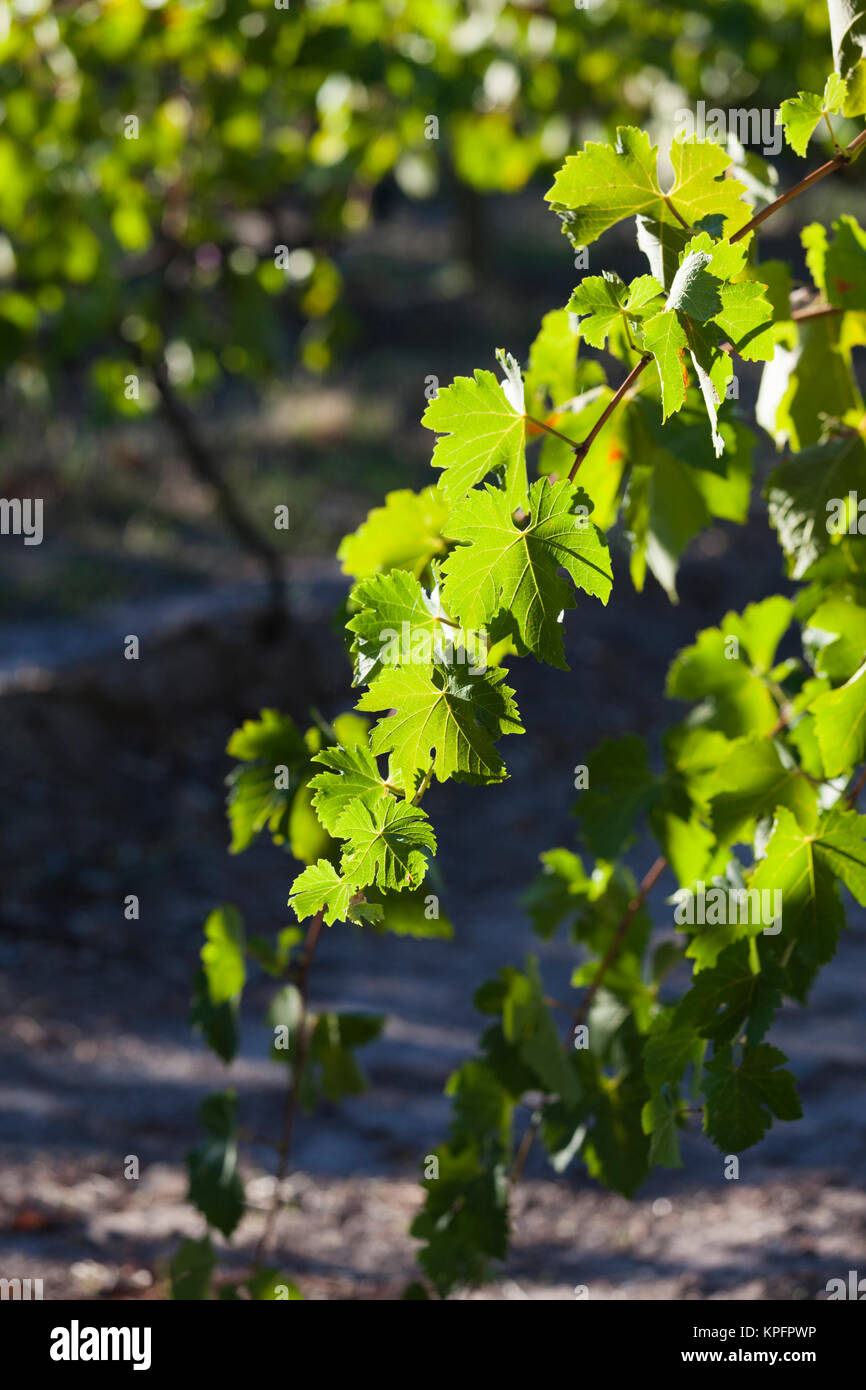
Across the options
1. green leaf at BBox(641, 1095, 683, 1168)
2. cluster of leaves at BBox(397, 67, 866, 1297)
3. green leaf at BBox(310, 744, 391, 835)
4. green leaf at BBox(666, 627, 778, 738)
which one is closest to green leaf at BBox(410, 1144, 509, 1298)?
cluster of leaves at BBox(397, 67, 866, 1297)

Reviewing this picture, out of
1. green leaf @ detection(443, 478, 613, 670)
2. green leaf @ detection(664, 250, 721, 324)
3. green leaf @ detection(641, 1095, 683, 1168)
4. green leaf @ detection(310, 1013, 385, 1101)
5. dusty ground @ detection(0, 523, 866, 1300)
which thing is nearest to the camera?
green leaf @ detection(664, 250, 721, 324)

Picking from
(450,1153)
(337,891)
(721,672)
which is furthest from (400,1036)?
(337,891)

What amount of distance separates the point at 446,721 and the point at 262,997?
3.23m

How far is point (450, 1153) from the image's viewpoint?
5.54 feet

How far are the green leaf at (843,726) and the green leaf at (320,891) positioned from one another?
0.47 meters

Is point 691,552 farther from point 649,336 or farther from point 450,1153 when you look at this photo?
point 649,336

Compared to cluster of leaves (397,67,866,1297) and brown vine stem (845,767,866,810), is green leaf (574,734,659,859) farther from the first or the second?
brown vine stem (845,767,866,810)

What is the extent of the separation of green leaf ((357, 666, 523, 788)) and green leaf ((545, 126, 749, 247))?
A: 342 mm

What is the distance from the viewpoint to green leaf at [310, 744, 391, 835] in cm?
88

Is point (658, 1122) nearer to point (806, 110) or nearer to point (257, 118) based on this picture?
point (806, 110)

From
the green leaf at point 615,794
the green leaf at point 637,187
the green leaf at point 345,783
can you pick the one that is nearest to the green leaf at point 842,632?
the green leaf at point 615,794

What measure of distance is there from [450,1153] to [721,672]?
2.39 ft

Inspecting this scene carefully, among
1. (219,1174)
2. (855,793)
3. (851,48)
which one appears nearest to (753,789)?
(855,793)

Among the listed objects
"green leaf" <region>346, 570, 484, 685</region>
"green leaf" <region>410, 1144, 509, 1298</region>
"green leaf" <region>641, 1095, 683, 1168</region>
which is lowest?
"green leaf" <region>410, 1144, 509, 1298</region>
